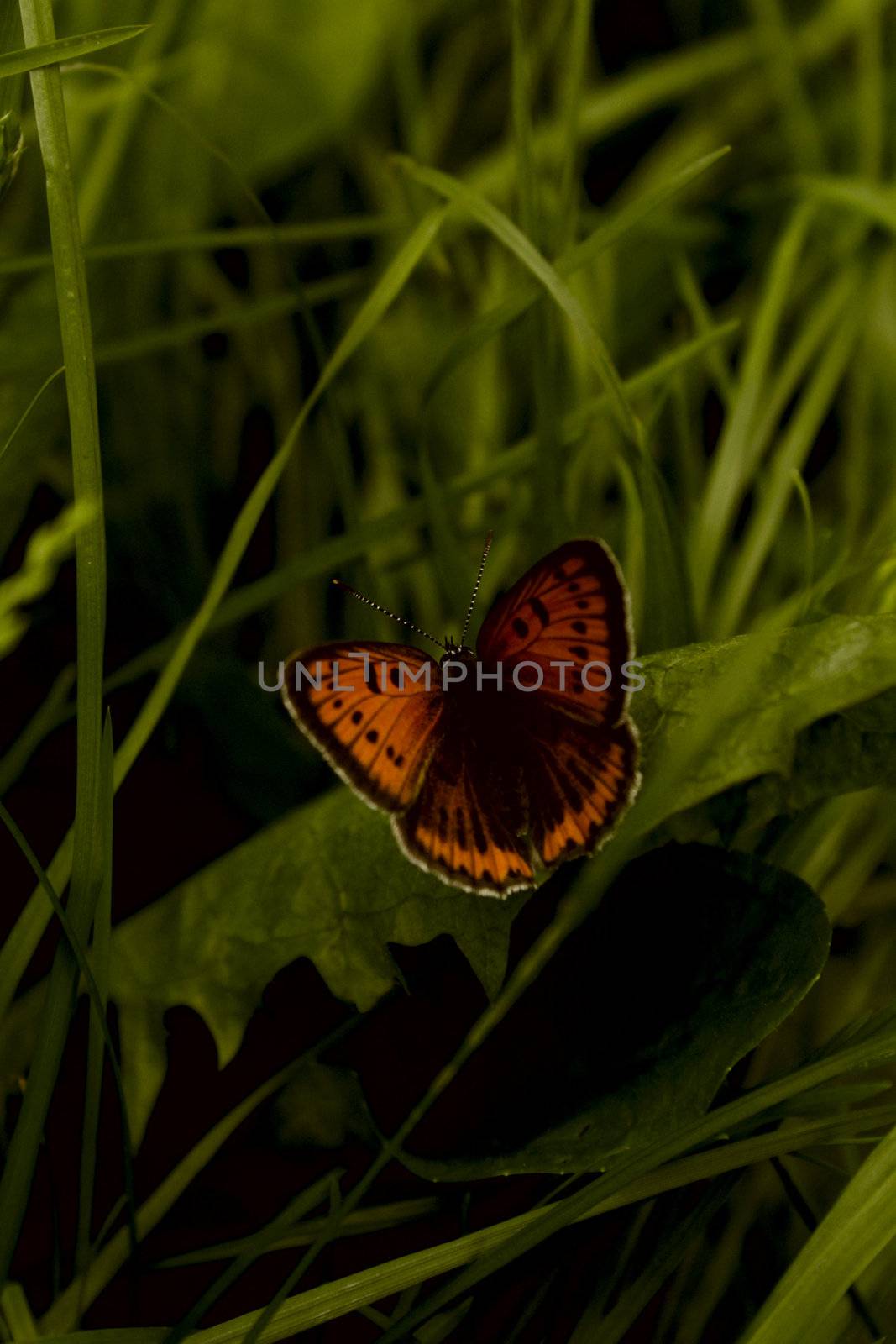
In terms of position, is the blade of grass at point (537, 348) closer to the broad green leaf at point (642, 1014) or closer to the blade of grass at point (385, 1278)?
the broad green leaf at point (642, 1014)

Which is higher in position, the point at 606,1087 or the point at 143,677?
the point at 143,677

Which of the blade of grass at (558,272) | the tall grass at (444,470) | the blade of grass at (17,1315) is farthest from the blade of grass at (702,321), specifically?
the blade of grass at (17,1315)

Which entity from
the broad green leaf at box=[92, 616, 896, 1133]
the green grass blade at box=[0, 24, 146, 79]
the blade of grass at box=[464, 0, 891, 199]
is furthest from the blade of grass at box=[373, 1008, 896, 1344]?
the blade of grass at box=[464, 0, 891, 199]

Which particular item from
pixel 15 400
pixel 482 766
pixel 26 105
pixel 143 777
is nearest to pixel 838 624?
pixel 482 766

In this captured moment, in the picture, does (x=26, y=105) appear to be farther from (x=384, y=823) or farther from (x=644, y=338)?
(x=384, y=823)

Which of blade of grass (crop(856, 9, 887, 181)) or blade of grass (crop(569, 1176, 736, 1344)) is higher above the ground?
blade of grass (crop(856, 9, 887, 181))

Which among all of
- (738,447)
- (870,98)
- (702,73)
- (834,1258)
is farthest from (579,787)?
(702,73)

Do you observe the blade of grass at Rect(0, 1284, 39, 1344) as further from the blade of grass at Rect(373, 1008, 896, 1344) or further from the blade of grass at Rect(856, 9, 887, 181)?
the blade of grass at Rect(856, 9, 887, 181)
